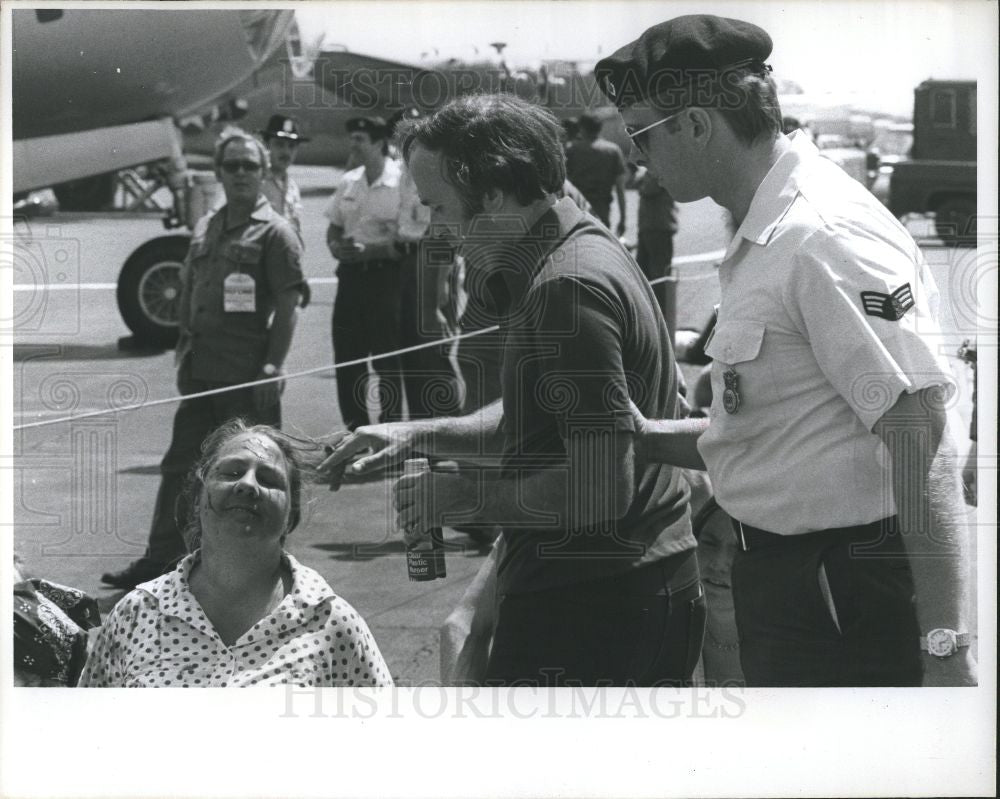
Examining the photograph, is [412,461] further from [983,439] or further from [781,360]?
[983,439]

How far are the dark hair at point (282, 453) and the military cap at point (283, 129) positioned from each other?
16.0 feet

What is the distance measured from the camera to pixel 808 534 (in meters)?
2.49

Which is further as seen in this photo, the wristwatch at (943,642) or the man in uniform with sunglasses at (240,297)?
the man in uniform with sunglasses at (240,297)

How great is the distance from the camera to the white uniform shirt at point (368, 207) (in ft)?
22.3

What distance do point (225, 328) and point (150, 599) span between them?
2.40 meters

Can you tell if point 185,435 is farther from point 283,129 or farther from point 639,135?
point 283,129

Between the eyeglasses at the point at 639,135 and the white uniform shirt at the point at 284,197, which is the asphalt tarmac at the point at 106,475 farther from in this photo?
the white uniform shirt at the point at 284,197

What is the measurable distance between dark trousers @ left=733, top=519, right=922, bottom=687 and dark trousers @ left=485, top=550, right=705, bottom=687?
0.24m

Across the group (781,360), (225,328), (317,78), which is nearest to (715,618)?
(781,360)

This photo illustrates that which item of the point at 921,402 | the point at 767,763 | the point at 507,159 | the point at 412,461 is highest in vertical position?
the point at 507,159

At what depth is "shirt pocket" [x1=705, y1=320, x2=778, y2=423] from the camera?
8.05 feet

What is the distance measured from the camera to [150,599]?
3004 millimetres

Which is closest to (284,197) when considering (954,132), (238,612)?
(954,132)

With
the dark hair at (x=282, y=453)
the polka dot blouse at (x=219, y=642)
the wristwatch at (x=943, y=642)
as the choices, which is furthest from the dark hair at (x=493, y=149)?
the wristwatch at (x=943, y=642)
